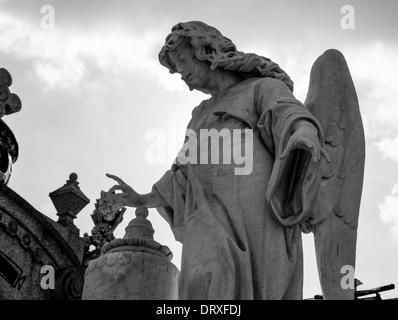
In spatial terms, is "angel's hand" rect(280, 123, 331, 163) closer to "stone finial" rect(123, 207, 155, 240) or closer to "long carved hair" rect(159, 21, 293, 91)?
"long carved hair" rect(159, 21, 293, 91)

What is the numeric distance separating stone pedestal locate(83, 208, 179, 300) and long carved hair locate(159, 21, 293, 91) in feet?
4.40

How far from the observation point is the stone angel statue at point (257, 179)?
447cm

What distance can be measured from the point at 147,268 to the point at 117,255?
23cm

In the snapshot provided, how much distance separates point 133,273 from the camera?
5133mm

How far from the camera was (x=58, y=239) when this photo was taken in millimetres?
12828

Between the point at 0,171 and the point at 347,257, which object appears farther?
the point at 0,171

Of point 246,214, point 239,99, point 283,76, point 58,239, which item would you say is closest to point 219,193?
point 246,214

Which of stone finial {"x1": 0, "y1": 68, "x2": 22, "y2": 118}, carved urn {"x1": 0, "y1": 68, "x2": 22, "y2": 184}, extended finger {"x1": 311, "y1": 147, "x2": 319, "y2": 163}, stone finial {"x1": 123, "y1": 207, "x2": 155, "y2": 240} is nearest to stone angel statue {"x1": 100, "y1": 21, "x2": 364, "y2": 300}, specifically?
extended finger {"x1": 311, "y1": 147, "x2": 319, "y2": 163}

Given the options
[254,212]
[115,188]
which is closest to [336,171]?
[254,212]

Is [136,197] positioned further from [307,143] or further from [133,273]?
[307,143]

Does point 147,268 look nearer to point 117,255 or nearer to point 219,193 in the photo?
point 117,255

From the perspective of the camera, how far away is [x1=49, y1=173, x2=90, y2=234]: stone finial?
13453mm

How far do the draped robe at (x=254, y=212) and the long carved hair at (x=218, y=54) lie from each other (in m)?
0.28

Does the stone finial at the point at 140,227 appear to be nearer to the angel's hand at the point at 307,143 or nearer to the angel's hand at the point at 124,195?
the angel's hand at the point at 124,195
